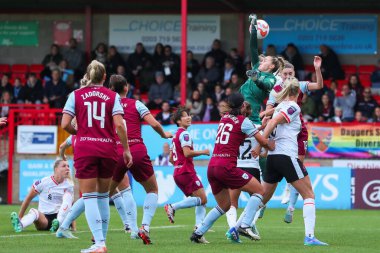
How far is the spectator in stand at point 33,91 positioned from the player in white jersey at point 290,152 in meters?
16.0

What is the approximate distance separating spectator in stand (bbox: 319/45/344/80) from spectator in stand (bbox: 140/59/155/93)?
489 cm

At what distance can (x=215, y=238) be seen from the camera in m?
13.4

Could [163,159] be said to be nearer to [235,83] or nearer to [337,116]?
[235,83]

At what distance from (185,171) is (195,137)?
8.94 metres

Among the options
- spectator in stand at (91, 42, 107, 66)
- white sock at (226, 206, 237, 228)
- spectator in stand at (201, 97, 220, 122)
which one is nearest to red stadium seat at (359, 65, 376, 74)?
spectator in stand at (201, 97, 220, 122)

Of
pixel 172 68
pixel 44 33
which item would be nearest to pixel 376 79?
pixel 172 68

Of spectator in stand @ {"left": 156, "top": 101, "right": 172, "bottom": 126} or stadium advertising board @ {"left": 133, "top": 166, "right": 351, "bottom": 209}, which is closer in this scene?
stadium advertising board @ {"left": 133, "top": 166, "right": 351, "bottom": 209}

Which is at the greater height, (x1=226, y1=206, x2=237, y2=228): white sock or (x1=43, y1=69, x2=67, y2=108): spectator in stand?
(x1=43, y1=69, x2=67, y2=108): spectator in stand

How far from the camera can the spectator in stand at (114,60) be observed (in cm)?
2841

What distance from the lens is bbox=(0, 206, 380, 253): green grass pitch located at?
11.5m

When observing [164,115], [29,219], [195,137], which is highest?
[164,115]

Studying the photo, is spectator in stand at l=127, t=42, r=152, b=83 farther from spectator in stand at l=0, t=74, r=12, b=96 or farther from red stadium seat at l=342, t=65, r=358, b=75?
red stadium seat at l=342, t=65, r=358, b=75
